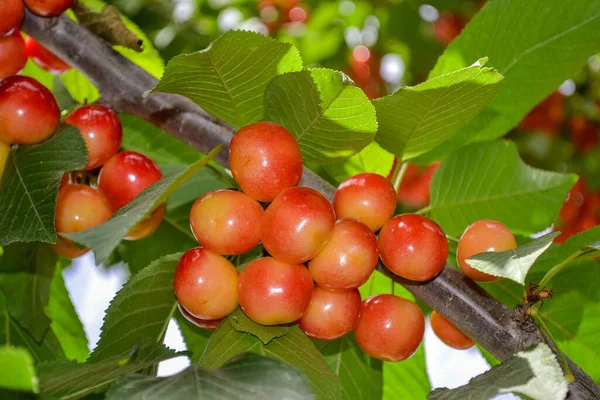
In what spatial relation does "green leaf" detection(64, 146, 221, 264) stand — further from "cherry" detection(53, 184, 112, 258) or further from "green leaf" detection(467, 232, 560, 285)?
"green leaf" detection(467, 232, 560, 285)

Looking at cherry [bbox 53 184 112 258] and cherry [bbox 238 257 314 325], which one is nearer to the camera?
cherry [bbox 238 257 314 325]

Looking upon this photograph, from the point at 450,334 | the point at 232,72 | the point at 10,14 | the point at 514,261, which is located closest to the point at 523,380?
the point at 514,261

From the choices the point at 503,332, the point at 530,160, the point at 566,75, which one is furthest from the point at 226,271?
the point at 530,160

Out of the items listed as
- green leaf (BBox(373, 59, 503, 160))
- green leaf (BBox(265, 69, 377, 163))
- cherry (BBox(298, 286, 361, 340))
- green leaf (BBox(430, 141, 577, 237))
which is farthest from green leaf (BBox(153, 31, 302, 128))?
green leaf (BBox(430, 141, 577, 237))

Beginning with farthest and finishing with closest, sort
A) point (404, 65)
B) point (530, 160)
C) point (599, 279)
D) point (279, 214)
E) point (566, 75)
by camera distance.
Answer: point (404, 65) < point (530, 160) < point (566, 75) < point (599, 279) < point (279, 214)

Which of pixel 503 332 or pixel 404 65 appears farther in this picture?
pixel 404 65

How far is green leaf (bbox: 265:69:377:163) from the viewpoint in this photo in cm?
83

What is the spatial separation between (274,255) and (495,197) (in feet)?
1.73

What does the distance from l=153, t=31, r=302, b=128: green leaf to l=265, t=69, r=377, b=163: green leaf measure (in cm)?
3

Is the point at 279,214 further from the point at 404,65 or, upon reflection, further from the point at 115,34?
the point at 404,65

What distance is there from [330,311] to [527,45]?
0.60 m

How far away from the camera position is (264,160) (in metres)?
0.84

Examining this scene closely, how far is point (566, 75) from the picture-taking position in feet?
3.88

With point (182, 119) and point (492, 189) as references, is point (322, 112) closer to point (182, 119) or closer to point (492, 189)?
point (182, 119)
